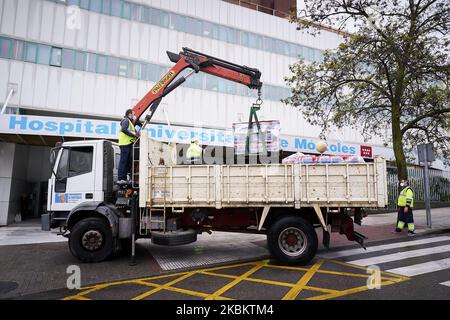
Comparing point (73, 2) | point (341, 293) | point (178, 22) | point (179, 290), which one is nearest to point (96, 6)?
point (73, 2)

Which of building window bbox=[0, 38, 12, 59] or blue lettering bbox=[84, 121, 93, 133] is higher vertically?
building window bbox=[0, 38, 12, 59]

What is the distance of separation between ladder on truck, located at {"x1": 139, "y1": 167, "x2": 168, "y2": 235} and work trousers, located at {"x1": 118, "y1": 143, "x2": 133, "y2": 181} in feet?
2.65

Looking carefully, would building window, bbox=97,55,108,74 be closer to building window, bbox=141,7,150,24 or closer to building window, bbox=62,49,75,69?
building window, bbox=62,49,75,69

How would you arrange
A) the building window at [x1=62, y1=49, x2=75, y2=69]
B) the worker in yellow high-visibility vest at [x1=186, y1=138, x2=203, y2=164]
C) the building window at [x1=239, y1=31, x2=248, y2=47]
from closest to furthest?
the worker in yellow high-visibility vest at [x1=186, y1=138, x2=203, y2=164] < the building window at [x1=62, y1=49, x2=75, y2=69] < the building window at [x1=239, y1=31, x2=248, y2=47]

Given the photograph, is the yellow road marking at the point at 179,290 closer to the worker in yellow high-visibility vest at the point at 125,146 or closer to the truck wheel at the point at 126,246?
the worker in yellow high-visibility vest at the point at 125,146

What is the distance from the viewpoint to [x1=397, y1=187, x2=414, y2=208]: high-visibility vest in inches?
382

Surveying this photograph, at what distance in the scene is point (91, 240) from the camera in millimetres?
6469

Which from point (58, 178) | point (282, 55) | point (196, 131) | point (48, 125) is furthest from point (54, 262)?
point (282, 55)

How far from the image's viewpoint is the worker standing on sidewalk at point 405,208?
966 cm

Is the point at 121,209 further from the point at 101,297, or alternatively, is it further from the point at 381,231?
the point at 381,231

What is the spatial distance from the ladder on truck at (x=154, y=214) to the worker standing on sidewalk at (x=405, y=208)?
316 inches

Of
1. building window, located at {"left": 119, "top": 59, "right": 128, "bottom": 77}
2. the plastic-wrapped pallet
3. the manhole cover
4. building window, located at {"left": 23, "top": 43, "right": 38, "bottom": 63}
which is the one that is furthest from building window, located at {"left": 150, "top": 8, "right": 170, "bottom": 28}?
the manhole cover

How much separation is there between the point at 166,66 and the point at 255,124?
14.0 m

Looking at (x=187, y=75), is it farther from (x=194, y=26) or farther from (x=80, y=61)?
(x=194, y=26)
